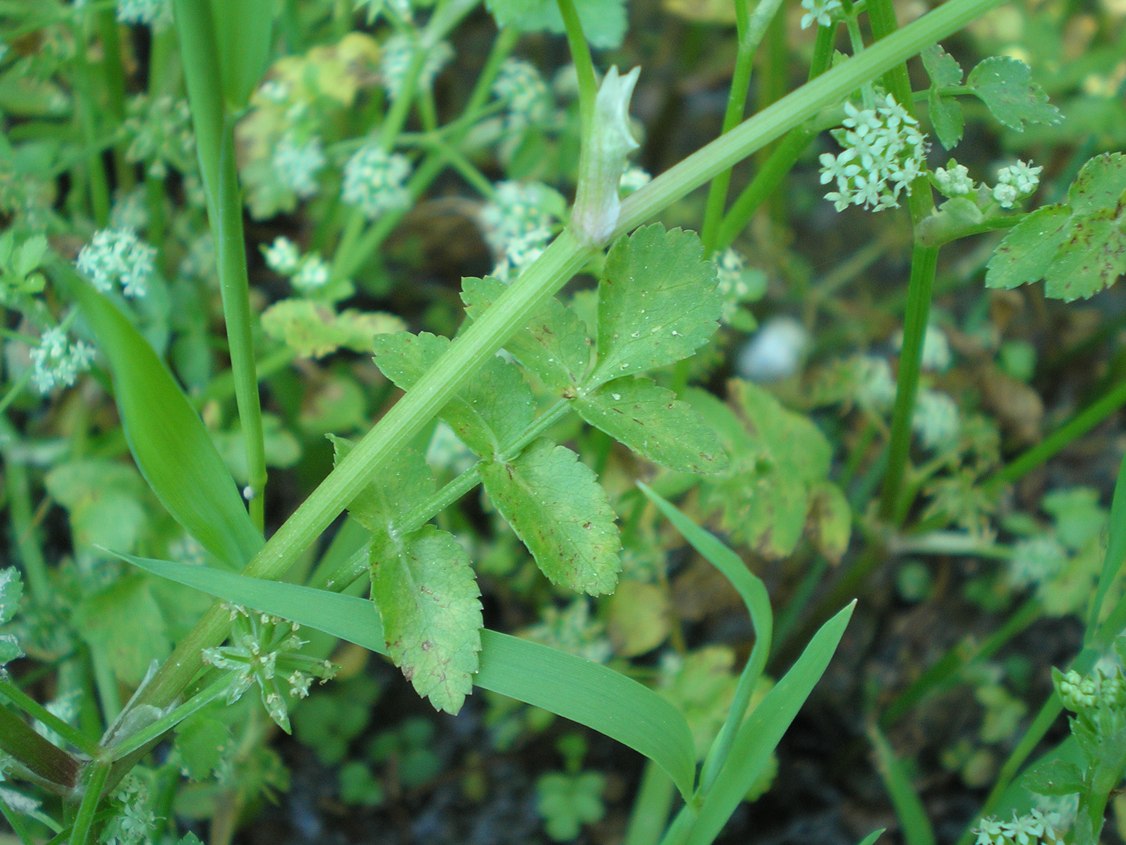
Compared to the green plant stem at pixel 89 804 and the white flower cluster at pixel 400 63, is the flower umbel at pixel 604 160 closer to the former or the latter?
the green plant stem at pixel 89 804

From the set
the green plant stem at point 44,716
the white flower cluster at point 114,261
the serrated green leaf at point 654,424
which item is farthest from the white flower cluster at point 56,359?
the serrated green leaf at point 654,424

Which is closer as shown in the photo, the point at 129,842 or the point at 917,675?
the point at 129,842

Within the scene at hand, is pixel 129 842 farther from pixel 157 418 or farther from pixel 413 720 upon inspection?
pixel 413 720

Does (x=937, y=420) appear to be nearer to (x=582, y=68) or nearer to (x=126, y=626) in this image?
(x=582, y=68)

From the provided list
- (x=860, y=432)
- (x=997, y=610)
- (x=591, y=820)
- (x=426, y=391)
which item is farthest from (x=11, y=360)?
(x=997, y=610)

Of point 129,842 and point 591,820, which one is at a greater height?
point 129,842

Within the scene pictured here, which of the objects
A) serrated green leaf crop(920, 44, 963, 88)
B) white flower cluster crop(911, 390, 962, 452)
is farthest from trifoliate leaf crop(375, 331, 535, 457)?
white flower cluster crop(911, 390, 962, 452)
